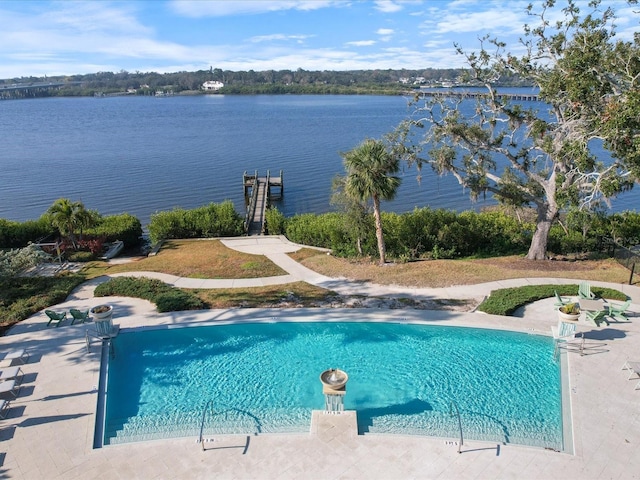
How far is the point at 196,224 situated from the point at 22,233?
10095 mm

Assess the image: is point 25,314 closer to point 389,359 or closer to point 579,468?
point 389,359

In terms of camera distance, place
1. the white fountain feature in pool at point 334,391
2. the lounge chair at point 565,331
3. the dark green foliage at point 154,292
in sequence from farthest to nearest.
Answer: the dark green foliage at point 154,292, the lounge chair at point 565,331, the white fountain feature in pool at point 334,391

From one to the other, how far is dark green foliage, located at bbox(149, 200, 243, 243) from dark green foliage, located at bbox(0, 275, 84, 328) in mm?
9014

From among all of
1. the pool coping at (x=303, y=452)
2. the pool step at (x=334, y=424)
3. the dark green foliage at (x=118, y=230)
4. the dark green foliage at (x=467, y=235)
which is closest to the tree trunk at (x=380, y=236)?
the dark green foliage at (x=467, y=235)

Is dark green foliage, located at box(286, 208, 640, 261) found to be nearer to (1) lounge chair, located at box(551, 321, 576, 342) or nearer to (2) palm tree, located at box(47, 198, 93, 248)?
(1) lounge chair, located at box(551, 321, 576, 342)

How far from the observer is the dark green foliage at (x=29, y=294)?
59.8 feet

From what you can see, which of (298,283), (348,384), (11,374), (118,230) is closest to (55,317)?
(11,374)

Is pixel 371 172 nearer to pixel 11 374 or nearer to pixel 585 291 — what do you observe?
pixel 585 291

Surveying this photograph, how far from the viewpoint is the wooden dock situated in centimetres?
3631

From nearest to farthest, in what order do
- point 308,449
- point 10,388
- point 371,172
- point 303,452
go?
point 303,452 → point 308,449 → point 10,388 → point 371,172

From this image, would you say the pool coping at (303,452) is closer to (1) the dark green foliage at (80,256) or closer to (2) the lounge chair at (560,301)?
(2) the lounge chair at (560,301)

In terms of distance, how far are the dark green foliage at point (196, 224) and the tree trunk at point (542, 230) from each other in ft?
59.0

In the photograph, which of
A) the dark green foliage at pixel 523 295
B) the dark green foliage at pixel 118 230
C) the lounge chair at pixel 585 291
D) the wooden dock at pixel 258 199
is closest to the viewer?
the dark green foliage at pixel 523 295

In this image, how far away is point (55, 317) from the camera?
17.0 metres
